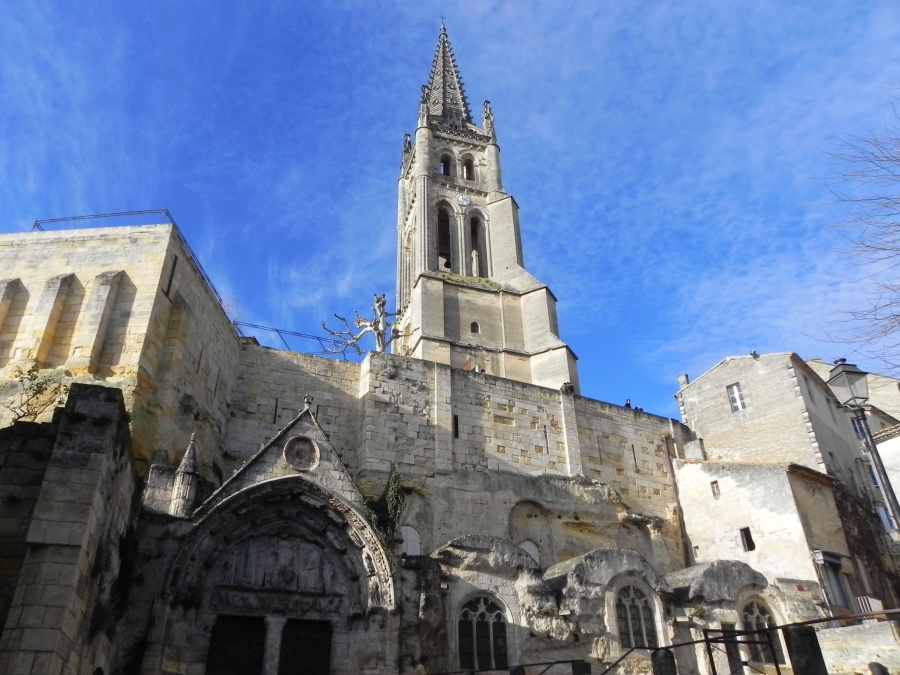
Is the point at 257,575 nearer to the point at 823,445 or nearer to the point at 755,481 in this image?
the point at 755,481

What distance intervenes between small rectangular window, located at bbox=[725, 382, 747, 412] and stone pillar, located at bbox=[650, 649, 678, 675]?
665 inches

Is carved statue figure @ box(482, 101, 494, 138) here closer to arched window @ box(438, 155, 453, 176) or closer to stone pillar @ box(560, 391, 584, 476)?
arched window @ box(438, 155, 453, 176)

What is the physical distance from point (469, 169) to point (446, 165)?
142 cm

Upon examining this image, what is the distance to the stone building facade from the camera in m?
10.2

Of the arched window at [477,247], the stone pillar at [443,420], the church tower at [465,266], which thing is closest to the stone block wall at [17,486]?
the stone pillar at [443,420]

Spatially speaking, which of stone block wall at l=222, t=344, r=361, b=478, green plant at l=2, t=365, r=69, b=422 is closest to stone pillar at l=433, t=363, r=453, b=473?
stone block wall at l=222, t=344, r=361, b=478

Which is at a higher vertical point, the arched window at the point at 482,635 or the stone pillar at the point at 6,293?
the stone pillar at the point at 6,293

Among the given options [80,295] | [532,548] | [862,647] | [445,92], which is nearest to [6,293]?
[80,295]

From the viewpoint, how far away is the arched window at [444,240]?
39.8 m

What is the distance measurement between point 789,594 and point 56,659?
54.2 ft

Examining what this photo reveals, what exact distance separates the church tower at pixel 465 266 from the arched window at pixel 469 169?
58mm

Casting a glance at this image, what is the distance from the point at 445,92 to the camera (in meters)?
50.7

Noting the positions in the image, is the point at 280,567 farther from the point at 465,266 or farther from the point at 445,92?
the point at 445,92

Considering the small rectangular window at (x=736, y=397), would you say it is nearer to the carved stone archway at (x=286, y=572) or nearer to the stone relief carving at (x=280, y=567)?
the carved stone archway at (x=286, y=572)
